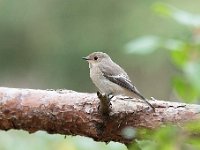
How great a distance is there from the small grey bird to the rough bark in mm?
239

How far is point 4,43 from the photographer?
10000 mm

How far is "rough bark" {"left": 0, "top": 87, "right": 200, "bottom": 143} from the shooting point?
98.7 inches

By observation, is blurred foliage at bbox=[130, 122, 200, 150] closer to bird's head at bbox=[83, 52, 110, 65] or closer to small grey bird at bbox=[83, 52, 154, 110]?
small grey bird at bbox=[83, 52, 154, 110]

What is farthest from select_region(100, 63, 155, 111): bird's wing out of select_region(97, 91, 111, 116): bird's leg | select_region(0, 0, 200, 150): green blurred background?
select_region(0, 0, 200, 150): green blurred background

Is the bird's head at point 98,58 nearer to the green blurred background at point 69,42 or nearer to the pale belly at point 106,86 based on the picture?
the pale belly at point 106,86

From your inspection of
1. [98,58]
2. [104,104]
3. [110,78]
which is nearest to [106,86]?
[110,78]

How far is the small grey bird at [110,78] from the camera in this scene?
2.94m

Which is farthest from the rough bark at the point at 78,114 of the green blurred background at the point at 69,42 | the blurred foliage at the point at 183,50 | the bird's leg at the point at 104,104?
the green blurred background at the point at 69,42

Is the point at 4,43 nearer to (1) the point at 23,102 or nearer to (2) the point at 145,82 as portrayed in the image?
(2) the point at 145,82

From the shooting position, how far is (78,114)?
2.59 metres

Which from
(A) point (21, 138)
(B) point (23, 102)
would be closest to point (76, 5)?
(A) point (21, 138)

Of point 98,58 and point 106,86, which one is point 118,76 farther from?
point 98,58

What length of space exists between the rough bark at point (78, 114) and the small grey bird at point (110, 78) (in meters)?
0.24

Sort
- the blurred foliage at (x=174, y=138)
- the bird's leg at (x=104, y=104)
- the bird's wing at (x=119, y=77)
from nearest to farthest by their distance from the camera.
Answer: the blurred foliage at (x=174, y=138) → the bird's leg at (x=104, y=104) → the bird's wing at (x=119, y=77)
